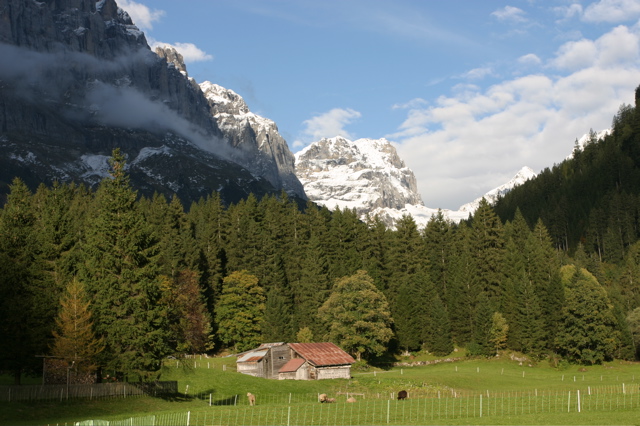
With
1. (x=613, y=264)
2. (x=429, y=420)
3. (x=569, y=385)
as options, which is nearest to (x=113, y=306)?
(x=429, y=420)

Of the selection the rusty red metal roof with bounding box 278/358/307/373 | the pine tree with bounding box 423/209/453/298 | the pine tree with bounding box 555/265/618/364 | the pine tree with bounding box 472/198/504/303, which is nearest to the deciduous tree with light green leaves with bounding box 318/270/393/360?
the rusty red metal roof with bounding box 278/358/307/373

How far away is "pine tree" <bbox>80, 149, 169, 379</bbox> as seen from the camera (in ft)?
179

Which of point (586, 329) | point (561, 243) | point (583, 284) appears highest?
point (561, 243)

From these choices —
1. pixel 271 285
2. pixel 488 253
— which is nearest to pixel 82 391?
pixel 271 285

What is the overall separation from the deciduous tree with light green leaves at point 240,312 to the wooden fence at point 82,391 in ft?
156

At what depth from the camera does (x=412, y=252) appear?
126 m

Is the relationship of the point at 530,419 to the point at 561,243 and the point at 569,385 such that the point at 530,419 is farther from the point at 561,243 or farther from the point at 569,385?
the point at 561,243

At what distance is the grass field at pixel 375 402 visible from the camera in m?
40.8

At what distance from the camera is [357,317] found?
98.8m

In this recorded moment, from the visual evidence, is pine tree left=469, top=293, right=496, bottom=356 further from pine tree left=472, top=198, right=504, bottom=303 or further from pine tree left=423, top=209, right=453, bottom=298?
pine tree left=423, top=209, right=453, bottom=298

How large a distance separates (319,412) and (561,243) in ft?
561

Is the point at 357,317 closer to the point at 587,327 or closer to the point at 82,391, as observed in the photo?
the point at 587,327

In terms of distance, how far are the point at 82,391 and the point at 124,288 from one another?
900 centimetres

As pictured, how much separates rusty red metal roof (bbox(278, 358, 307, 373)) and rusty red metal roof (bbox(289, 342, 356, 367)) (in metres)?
0.80
